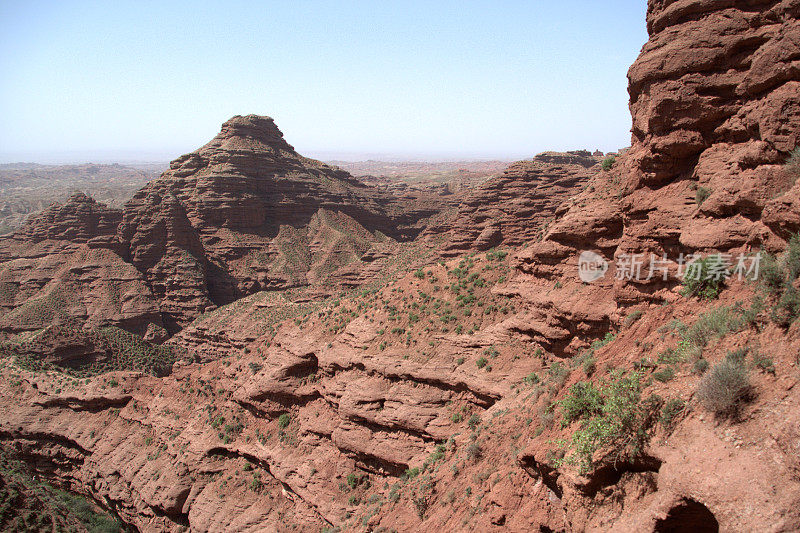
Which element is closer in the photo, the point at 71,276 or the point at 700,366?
the point at 700,366

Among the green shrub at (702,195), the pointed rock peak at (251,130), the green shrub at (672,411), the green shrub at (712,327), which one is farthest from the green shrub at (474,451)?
the pointed rock peak at (251,130)

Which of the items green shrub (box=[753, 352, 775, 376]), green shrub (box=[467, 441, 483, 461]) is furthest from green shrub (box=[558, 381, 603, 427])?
green shrub (box=[467, 441, 483, 461])

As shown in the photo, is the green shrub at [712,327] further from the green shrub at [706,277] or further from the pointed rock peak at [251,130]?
the pointed rock peak at [251,130]

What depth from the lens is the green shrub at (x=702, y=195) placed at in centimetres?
1304

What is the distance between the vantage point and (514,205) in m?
46.2

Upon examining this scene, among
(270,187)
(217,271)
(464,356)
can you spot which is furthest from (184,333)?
(464,356)

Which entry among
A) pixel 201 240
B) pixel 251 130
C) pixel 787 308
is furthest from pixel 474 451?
pixel 251 130

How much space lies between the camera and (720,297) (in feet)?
36.2

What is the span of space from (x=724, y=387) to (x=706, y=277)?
14.5 ft

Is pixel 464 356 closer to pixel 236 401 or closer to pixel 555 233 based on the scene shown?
pixel 555 233

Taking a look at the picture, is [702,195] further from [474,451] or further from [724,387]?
[474,451]

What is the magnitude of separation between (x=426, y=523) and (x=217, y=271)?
222ft

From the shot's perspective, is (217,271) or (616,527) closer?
(616,527)

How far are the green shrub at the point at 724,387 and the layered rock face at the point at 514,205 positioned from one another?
110ft
